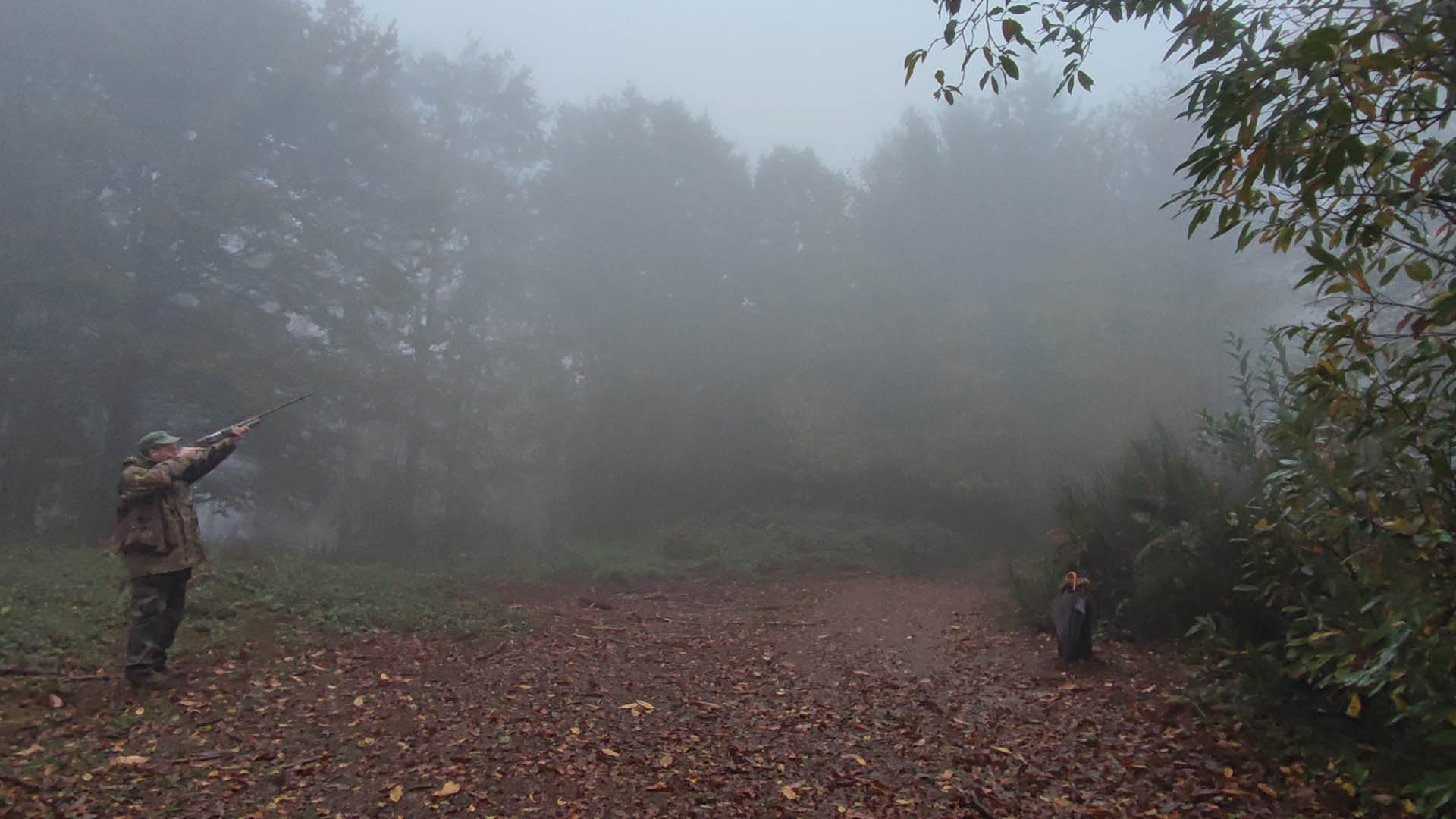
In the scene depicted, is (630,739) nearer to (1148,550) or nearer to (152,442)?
(152,442)

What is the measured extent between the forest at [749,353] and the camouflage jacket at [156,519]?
101cm

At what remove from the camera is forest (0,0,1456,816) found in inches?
150

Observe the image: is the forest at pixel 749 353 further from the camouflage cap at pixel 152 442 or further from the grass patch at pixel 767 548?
the camouflage cap at pixel 152 442

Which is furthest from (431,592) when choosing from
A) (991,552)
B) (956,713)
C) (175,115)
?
A: (991,552)

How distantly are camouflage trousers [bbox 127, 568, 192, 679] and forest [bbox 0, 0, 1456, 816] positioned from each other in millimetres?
481

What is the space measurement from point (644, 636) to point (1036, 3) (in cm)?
769

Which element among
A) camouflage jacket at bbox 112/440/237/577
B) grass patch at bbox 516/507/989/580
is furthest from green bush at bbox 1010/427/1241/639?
grass patch at bbox 516/507/989/580

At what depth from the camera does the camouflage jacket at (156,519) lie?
5977 mm

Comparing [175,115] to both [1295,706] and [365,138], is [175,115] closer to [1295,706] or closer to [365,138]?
[365,138]

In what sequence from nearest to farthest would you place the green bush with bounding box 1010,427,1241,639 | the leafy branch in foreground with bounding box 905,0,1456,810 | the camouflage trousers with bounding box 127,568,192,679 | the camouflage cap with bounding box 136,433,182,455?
the leafy branch in foreground with bounding box 905,0,1456,810 < the camouflage trousers with bounding box 127,568,192,679 < the camouflage cap with bounding box 136,433,182,455 < the green bush with bounding box 1010,427,1241,639

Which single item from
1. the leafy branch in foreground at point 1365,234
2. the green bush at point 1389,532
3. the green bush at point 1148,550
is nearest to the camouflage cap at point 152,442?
the leafy branch in foreground at point 1365,234

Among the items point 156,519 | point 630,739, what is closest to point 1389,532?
point 630,739

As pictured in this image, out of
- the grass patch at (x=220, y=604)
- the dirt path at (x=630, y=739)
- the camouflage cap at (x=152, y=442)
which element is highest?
the camouflage cap at (x=152, y=442)

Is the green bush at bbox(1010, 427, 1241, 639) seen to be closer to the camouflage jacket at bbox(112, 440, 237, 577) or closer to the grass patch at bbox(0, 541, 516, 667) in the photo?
the grass patch at bbox(0, 541, 516, 667)
